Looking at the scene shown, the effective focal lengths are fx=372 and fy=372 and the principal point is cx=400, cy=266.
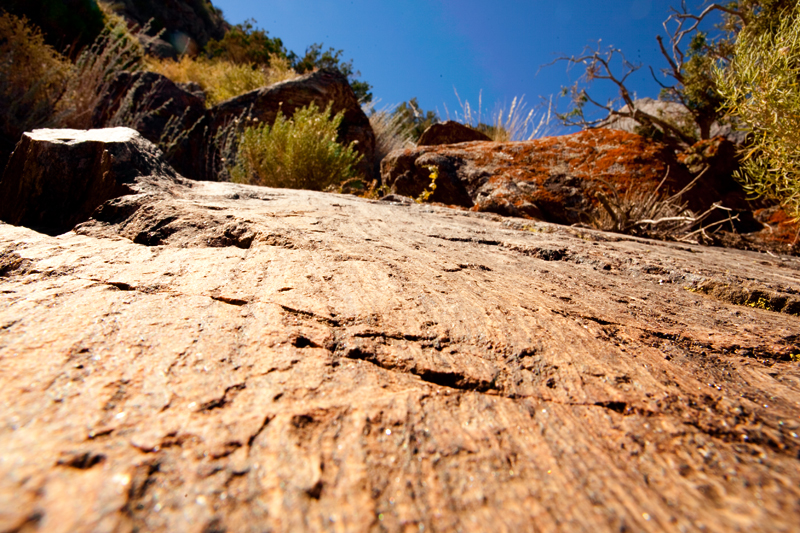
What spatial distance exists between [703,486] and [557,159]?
3.93 metres

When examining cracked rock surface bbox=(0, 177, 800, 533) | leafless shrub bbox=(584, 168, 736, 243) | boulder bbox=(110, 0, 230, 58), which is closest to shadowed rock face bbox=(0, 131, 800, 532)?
cracked rock surface bbox=(0, 177, 800, 533)

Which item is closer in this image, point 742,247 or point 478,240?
point 478,240

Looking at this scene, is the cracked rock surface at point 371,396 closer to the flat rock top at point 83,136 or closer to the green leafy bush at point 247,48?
the flat rock top at point 83,136

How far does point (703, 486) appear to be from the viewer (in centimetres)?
53

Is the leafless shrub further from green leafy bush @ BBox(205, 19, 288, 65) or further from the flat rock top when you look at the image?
green leafy bush @ BBox(205, 19, 288, 65)

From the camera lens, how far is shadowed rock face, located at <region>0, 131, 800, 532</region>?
48cm

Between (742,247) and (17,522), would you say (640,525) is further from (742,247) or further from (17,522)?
(742,247)

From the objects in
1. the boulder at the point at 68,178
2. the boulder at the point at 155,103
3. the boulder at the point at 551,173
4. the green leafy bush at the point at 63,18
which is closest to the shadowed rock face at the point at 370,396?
the boulder at the point at 68,178

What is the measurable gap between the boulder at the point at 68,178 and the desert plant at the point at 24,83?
3.21 m

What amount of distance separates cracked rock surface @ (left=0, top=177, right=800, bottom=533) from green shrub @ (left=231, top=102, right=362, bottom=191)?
308cm

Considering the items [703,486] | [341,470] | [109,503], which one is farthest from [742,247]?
[109,503]

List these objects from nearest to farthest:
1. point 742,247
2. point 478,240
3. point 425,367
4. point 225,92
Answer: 1. point 425,367
2. point 478,240
3. point 742,247
4. point 225,92

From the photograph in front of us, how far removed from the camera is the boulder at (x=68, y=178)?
185cm

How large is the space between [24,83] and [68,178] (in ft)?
14.6
